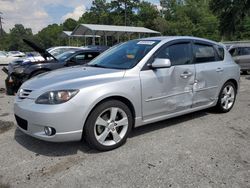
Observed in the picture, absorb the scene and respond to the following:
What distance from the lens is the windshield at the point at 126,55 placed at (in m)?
4.24

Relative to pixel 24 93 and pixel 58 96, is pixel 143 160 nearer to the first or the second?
pixel 58 96

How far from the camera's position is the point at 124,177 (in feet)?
10.0

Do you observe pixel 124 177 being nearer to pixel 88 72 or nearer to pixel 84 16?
pixel 88 72

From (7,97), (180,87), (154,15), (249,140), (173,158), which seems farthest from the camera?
(154,15)

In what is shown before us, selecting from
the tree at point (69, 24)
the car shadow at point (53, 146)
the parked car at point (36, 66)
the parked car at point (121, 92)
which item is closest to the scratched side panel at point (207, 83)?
the parked car at point (121, 92)

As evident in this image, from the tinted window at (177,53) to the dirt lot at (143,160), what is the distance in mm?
1181

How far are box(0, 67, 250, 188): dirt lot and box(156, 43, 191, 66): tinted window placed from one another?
118cm

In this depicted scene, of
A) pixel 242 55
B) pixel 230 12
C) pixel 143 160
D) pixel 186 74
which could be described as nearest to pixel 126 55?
pixel 186 74

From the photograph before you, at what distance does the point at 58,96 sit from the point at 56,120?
0.31 m

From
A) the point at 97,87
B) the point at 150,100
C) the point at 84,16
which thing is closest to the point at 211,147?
the point at 150,100

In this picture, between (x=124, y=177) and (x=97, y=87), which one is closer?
(x=124, y=177)

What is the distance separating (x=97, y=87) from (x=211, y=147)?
1.87 meters

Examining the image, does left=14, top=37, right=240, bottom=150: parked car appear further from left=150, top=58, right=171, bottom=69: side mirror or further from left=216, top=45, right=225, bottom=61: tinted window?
left=216, top=45, right=225, bottom=61: tinted window

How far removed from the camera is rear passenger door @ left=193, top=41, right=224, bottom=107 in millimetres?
4867
